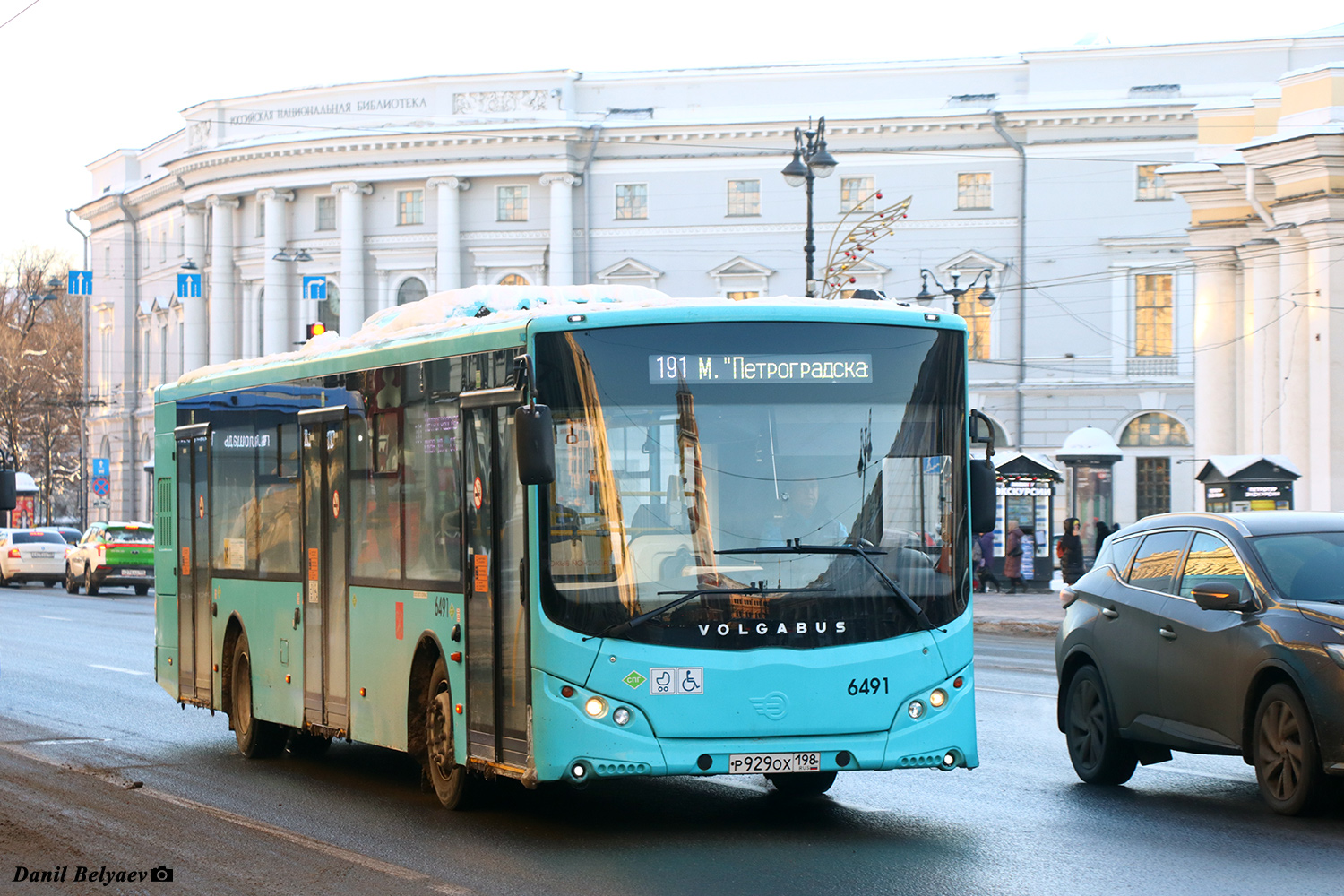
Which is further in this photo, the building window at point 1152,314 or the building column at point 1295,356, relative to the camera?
the building window at point 1152,314

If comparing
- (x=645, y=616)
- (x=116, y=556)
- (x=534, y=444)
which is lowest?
(x=116, y=556)

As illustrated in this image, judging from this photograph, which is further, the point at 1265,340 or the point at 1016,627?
the point at 1265,340

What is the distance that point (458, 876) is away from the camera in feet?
27.8

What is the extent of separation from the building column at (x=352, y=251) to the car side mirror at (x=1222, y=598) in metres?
62.3

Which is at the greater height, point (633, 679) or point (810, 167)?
point (810, 167)

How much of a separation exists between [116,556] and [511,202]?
27504 millimetres

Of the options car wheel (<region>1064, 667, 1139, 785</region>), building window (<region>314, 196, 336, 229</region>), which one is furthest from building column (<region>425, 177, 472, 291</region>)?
car wheel (<region>1064, 667, 1139, 785</region>)

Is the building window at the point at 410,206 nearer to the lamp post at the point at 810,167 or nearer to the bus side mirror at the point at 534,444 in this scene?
the lamp post at the point at 810,167

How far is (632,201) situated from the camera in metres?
67.9

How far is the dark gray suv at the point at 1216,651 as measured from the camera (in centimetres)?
958

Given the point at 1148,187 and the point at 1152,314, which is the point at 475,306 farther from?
the point at 1148,187

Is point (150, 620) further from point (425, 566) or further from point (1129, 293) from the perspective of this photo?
point (1129, 293)

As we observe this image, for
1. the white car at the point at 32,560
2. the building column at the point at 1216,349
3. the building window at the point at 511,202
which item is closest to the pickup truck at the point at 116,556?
the white car at the point at 32,560

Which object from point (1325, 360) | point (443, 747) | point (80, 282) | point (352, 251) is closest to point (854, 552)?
point (443, 747)
